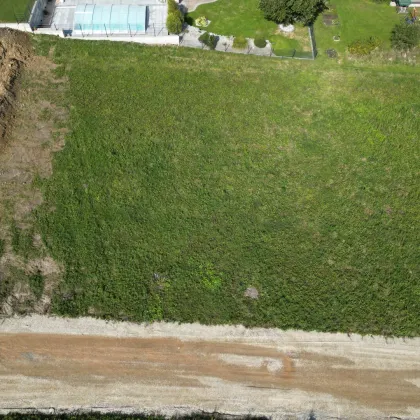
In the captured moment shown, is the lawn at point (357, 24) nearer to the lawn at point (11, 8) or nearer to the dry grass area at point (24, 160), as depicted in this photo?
the dry grass area at point (24, 160)

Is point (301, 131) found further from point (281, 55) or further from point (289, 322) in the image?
point (289, 322)

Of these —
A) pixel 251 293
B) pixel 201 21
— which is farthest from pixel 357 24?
pixel 251 293

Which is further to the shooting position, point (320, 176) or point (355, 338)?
point (320, 176)

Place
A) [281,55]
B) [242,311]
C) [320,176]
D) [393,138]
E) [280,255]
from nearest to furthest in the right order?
[242,311] < [280,255] < [320,176] < [393,138] < [281,55]

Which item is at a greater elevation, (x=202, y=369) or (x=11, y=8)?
(x=11, y=8)

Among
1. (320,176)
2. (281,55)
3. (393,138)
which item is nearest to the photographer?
(320,176)

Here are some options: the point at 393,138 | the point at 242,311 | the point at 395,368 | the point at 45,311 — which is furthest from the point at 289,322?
the point at 393,138

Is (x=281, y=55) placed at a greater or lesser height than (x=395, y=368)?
greater

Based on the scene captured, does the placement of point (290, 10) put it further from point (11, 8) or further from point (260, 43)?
point (11, 8)
